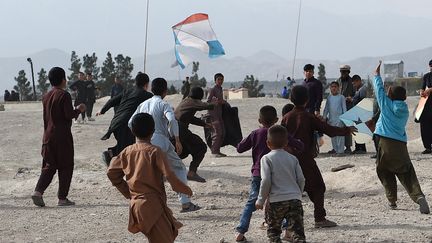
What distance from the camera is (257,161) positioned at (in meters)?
6.66

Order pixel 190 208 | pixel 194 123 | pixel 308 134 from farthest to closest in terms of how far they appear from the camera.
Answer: pixel 194 123 → pixel 190 208 → pixel 308 134

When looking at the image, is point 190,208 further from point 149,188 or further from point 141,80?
point 149,188

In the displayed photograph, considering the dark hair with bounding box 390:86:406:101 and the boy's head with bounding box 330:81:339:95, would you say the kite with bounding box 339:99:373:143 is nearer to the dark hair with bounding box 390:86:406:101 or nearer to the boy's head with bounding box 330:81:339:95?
the dark hair with bounding box 390:86:406:101

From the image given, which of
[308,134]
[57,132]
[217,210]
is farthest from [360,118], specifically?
[57,132]

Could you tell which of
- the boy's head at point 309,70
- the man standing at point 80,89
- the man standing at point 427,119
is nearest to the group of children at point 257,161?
the boy's head at point 309,70

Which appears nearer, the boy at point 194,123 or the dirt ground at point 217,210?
the dirt ground at point 217,210

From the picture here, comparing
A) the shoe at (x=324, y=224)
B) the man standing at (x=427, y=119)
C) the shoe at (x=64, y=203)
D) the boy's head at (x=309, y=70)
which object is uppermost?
the boy's head at (x=309, y=70)

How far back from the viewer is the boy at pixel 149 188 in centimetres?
526

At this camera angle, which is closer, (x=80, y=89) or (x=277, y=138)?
(x=277, y=138)

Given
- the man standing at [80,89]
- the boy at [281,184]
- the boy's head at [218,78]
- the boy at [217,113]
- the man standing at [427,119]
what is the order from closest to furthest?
the boy at [281,184]
the man standing at [427,119]
the boy's head at [218,78]
the boy at [217,113]
the man standing at [80,89]

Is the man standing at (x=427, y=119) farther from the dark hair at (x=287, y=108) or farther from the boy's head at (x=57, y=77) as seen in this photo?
the boy's head at (x=57, y=77)

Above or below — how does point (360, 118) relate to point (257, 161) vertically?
above

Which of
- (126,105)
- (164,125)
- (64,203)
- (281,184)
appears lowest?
(64,203)

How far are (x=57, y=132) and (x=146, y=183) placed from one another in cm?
385
